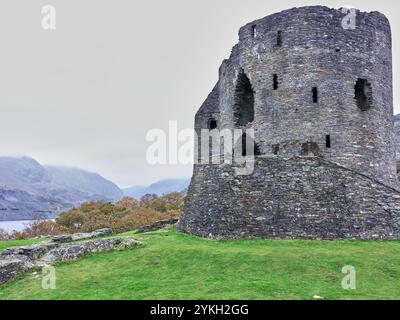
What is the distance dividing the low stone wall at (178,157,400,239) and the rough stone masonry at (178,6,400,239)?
4 centimetres

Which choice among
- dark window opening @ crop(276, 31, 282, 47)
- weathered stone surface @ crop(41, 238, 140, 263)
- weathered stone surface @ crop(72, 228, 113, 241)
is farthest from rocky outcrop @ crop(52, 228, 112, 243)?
dark window opening @ crop(276, 31, 282, 47)

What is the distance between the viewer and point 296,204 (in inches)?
686

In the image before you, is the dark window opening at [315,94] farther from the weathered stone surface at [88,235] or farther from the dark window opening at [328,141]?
the weathered stone surface at [88,235]

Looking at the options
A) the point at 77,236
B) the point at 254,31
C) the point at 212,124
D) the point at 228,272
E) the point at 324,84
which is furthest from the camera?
the point at 212,124

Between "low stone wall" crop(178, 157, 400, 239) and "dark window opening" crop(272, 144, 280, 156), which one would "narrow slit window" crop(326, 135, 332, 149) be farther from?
"low stone wall" crop(178, 157, 400, 239)

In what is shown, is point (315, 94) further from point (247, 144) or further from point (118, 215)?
point (118, 215)

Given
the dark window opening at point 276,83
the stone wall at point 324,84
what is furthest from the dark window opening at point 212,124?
the dark window opening at point 276,83

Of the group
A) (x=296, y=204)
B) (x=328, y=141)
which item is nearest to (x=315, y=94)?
(x=328, y=141)

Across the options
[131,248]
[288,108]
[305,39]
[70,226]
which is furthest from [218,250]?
[70,226]

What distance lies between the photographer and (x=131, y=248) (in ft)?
53.5

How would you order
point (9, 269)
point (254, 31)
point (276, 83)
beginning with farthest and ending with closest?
point (254, 31), point (276, 83), point (9, 269)

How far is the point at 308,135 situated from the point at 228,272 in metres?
11.4

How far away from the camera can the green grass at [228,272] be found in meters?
10.9
